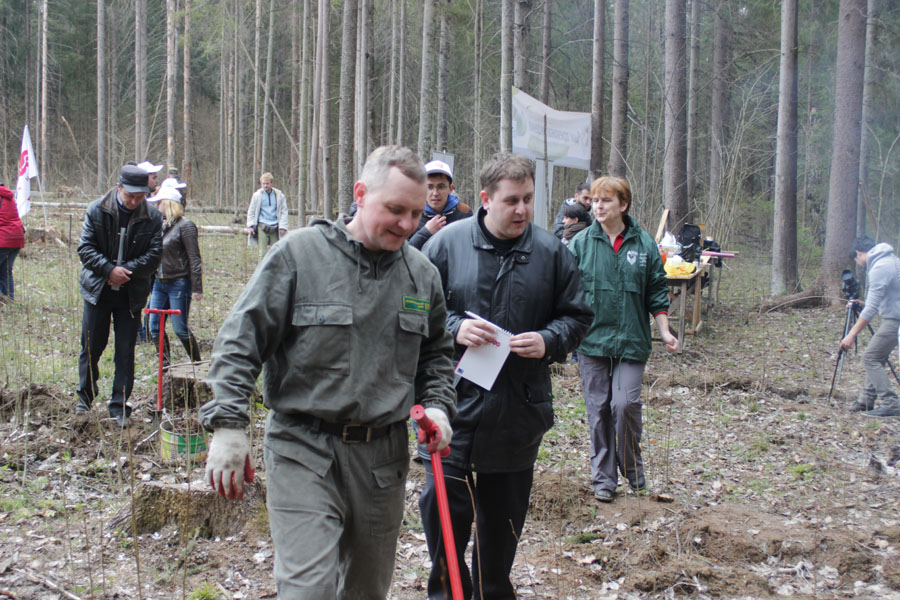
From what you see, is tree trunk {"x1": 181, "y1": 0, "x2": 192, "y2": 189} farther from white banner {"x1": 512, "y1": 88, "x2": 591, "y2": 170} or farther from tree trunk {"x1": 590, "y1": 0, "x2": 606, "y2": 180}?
white banner {"x1": 512, "y1": 88, "x2": 591, "y2": 170}

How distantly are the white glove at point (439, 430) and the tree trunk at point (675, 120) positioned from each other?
10990 mm

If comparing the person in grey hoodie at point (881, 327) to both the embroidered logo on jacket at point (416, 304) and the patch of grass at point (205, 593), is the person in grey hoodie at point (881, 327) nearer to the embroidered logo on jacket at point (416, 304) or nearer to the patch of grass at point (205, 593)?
the embroidered logo on jacket at point (416, 304)

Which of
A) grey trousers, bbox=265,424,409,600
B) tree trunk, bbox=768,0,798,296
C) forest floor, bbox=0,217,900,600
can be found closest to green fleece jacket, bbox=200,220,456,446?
grey trousers, bbox=265,424,409,600

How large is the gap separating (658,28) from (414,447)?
2890 cm

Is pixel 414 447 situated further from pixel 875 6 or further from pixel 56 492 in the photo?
pixel 875 6

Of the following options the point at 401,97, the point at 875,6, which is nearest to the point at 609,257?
the point at 401,97

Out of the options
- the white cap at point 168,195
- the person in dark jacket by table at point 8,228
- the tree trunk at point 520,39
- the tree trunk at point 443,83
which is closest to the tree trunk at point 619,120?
the tree trunk at point 520,39

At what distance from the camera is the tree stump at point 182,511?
433cm

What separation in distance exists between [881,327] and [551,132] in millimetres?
4774

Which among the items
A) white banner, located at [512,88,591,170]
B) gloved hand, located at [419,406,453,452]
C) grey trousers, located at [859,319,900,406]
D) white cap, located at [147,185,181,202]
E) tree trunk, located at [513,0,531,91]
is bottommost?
grey trousers, located at [859,319,900,406]

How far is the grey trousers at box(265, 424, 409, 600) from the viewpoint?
223 cm

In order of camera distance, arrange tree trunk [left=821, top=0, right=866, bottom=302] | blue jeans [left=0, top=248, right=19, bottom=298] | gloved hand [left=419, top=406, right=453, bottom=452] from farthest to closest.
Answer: tree trunk [left=821, top=0, right=866, bottom=302] < blue jeans [left=0, top=248, right=19, bottom=298] < gloved hand [left=419, top=406, right=453, bottom=452]

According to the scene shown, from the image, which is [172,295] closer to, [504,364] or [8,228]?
[8,228]

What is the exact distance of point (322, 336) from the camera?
2389 millimetres
